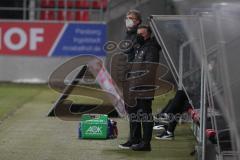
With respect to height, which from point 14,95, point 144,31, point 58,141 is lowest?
point 14,95

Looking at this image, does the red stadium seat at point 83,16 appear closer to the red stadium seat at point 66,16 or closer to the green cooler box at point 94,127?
the red stadium seat at point 66,16

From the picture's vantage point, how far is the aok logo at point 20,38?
65.6 feet

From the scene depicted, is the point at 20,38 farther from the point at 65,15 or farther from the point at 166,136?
the point at 166,136

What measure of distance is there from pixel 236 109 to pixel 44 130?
5985mm

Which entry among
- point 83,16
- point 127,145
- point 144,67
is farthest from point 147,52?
point 83,16

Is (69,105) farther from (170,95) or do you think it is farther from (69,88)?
(170,95)

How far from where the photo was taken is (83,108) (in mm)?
13102

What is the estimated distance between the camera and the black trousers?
9133 mm

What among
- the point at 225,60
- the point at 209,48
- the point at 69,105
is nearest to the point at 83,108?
Answer: the point at 69,105

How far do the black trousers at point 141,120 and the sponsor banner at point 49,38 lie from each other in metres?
10.6

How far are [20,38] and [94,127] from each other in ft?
34.1

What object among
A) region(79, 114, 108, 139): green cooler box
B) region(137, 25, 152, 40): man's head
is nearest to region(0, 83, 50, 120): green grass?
region(79, 114, 108, 139): green cooler box

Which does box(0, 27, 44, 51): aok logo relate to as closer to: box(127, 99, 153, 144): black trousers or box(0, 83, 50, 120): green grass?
box(0, 83, 50, 120): green grass

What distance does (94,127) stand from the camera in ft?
33.6
